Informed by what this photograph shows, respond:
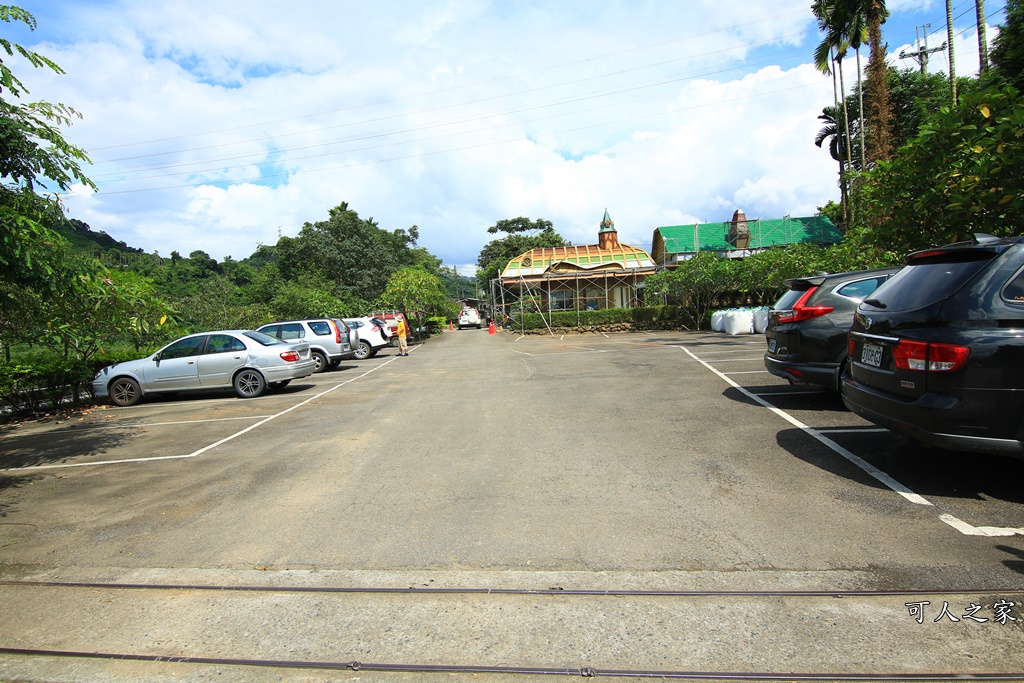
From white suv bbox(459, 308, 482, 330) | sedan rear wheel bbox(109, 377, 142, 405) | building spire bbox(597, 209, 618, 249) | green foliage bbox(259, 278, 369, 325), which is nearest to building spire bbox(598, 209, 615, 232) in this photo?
building spire bbox(597, 209, 618, 249)

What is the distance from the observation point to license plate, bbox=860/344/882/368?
482 cm

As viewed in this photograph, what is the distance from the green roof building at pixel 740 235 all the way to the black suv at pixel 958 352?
1347 inches

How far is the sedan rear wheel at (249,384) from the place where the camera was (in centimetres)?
1245

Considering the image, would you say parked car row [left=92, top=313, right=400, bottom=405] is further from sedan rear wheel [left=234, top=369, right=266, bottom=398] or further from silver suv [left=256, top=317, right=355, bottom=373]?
silver suv [left=256, top=317, right=355, bottom=373]

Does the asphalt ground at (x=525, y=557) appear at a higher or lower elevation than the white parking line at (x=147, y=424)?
lower

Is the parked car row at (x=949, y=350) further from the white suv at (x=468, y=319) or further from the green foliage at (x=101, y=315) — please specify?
the white suv at (x=468, y=319)

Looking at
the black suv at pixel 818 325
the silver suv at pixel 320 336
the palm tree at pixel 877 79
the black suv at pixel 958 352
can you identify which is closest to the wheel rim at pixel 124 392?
the silver suv at pixel 320 336

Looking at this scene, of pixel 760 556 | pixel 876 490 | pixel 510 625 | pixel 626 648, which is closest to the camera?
pixel 626 648

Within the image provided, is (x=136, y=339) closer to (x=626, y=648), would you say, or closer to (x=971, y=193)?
(x=626, y=648)

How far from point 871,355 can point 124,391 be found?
1330 cm

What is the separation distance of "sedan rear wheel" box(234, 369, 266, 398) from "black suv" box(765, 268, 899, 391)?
9.73 metres

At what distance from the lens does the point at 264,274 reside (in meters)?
49.0

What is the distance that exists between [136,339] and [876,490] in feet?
53.5

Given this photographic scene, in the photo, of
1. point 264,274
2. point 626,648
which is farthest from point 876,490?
point 264,274
